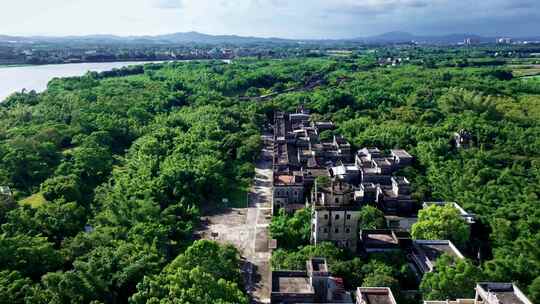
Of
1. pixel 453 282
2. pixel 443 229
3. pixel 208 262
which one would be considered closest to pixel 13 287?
pixel 208 262

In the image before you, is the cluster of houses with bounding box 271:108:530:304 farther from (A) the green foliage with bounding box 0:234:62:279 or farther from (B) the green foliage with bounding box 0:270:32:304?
(A) the green foliage with bounding box 0:234:62:279

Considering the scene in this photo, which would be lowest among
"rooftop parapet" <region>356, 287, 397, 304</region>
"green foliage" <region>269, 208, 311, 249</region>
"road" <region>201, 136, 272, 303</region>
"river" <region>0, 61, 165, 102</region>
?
"road" <region>201, 136, 272, 303</region>

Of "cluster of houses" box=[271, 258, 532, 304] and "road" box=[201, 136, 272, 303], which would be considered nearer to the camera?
"cluster of houses" box=[271, 258, 532, 304]

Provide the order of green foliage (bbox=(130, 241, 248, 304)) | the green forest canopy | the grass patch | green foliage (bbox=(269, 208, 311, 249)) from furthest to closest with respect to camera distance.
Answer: the grass patch, green foliage (bbox=(269, 208, 311, 249)), the green forest canopy, green foliage (bbox=(130, 241, 248, 304))

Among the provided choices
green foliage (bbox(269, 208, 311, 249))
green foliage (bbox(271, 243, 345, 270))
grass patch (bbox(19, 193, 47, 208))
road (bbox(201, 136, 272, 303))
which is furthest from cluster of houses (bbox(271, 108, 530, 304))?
grass patch (bbox(19, 193, 47, 208))

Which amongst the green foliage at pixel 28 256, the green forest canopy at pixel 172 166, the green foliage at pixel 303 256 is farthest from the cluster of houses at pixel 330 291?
the green foliage at pixel 28 256

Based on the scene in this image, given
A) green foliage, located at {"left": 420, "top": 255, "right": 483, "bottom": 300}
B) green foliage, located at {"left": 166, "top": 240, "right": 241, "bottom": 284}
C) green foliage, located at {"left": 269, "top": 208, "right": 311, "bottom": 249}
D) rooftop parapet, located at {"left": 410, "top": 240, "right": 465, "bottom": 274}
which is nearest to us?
green foliage, located at {"left": 420, "top": 255, "right": 483, "bottom": 300}

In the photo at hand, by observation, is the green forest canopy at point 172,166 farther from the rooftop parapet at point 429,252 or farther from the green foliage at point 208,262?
the rooftop parapet at point 429,252

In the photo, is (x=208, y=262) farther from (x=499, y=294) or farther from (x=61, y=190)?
(x=61, y=190)

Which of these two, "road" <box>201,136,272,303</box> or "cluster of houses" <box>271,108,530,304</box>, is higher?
"cluster of houses" <box>271,108,530,304</box>
